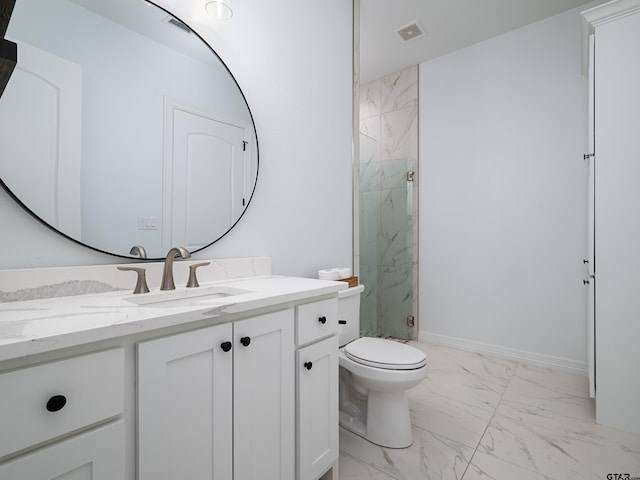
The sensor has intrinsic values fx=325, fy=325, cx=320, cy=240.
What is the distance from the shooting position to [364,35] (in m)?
2.73

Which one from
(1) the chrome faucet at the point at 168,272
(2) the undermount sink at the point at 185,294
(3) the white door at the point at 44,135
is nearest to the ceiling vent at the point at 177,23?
(3) the white door at the point at 44,135

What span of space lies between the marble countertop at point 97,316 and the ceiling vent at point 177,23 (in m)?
1.08

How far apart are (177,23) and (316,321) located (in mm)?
1330

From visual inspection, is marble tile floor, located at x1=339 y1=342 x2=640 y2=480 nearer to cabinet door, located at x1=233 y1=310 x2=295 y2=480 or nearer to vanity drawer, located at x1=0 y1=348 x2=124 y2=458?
cabinet door, located at x1=233 y1=310 x2=295 y2=480

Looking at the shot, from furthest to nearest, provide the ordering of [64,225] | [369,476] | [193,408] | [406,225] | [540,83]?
[406,225]
[540,83]
[369,476]
[64,225]
[193,408]

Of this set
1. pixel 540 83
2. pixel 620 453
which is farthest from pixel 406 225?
pixel 620 453

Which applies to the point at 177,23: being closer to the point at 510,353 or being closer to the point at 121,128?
the point at 121,128

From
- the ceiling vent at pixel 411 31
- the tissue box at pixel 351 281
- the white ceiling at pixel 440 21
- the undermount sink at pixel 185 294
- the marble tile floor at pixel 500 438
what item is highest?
the white ceiling at pixel 440 21

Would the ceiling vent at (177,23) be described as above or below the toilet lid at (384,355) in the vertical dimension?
above

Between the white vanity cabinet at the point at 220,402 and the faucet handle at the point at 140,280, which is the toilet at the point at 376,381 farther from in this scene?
the faucet handle at the point at 140,280

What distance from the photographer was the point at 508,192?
2.71 metres

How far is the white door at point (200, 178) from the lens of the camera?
4.33 ft

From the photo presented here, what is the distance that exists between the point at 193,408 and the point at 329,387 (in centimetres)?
59

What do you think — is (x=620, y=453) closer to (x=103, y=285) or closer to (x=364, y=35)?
(x=103, y=285)
